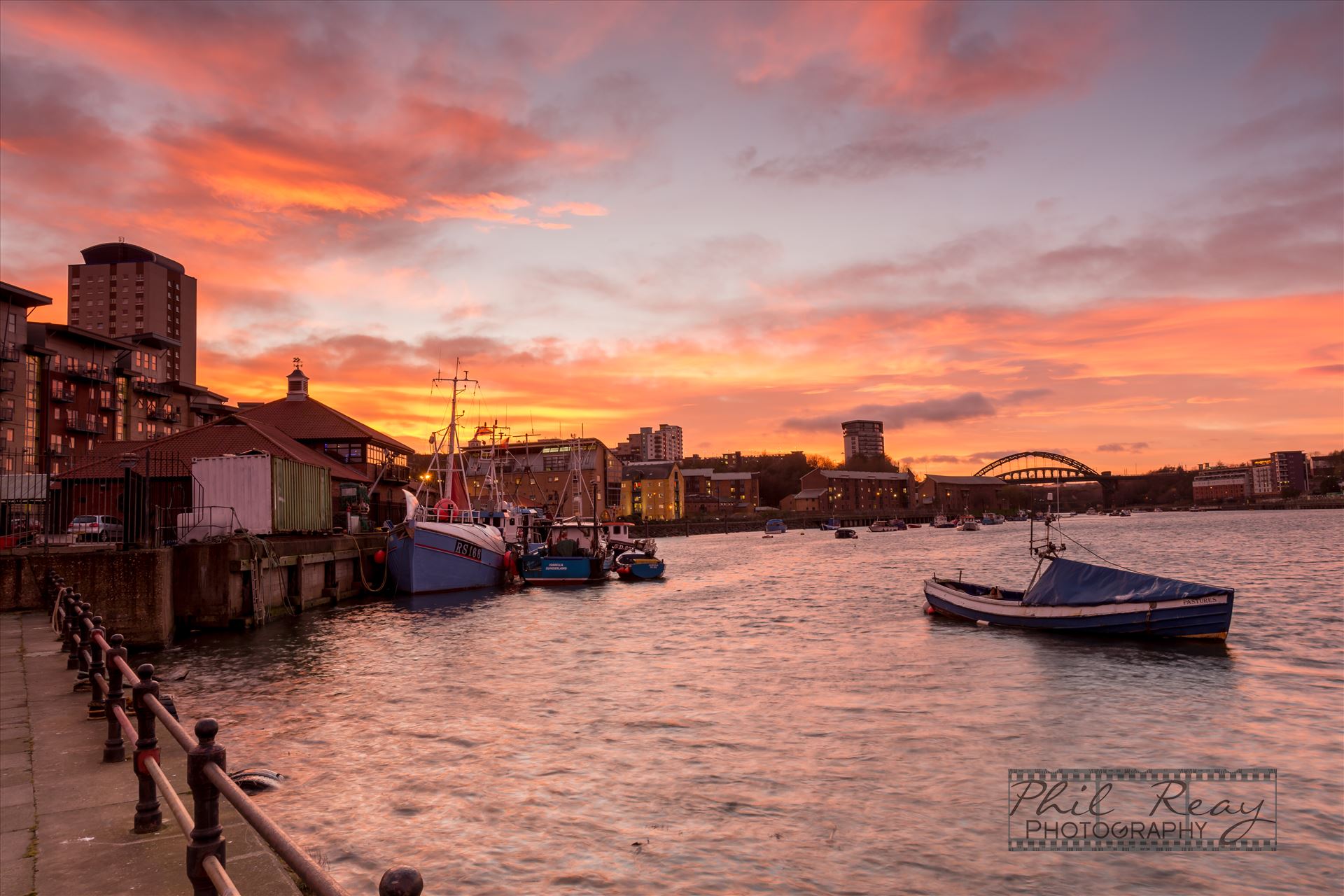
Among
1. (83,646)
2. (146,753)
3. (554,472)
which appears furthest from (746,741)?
(554,472)

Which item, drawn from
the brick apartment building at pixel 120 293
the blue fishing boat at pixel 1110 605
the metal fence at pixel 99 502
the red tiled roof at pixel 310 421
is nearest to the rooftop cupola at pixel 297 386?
the red tiled roof at pixel 310 421

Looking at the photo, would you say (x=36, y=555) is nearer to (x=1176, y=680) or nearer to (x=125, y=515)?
(x=125, y=515)

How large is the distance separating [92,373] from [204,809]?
102 meters

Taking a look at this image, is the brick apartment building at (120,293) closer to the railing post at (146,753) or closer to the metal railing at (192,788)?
the metal railing at (192,788)

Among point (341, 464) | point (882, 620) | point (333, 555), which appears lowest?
point (882, 620)

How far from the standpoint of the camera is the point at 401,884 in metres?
3.46

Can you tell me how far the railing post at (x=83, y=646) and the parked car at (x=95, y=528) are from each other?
3217 cm

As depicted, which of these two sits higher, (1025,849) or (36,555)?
(36,555)

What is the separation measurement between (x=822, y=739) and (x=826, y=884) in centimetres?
715

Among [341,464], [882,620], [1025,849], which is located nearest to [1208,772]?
[1025,849]

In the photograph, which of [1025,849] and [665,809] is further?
[665,809]

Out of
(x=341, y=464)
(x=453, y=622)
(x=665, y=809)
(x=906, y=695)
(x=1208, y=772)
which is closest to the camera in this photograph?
(x=665, y=809)

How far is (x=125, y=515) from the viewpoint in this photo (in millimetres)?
29484

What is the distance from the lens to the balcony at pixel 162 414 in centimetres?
10250
